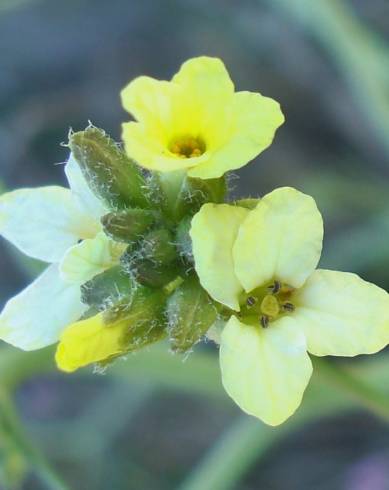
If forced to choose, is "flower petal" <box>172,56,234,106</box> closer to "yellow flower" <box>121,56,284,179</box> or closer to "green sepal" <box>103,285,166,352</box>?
"yellow flower" <box>121,56,284,179</box>

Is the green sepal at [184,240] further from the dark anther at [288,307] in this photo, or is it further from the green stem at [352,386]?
the green stem at [352,386]

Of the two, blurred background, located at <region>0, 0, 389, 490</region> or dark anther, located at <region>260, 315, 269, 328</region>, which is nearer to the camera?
dark anther, located at <region>260, 315, 269, 328</region>

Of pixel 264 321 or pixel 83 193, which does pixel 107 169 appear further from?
pixel 264 321

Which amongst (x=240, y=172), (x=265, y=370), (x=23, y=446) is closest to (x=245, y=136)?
(x=265, y=370)

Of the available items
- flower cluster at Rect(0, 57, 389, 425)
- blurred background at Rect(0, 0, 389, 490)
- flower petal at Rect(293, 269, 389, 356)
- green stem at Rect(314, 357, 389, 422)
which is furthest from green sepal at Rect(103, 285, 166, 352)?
blurred background at Rect(0, 0, 389, 490)

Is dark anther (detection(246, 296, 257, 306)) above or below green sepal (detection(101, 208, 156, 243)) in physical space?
below

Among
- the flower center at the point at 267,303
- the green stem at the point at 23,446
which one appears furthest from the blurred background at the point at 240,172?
the flower center at the point at 267,303

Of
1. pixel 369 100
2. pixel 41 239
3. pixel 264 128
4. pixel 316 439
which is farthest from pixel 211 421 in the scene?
pixel 264 128
